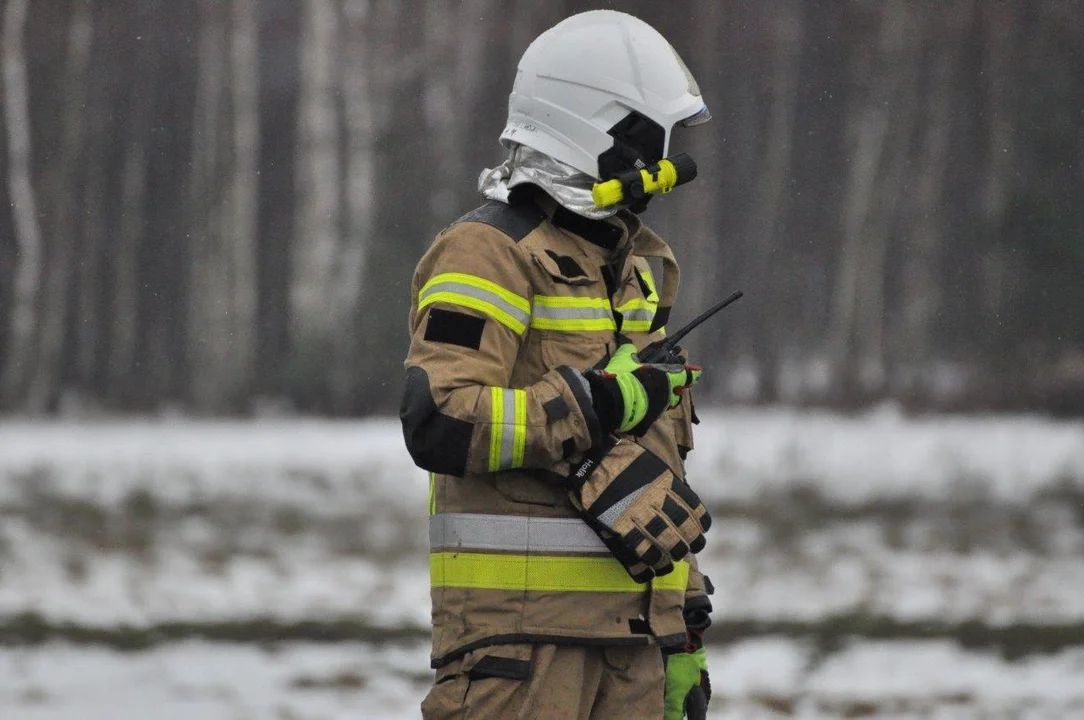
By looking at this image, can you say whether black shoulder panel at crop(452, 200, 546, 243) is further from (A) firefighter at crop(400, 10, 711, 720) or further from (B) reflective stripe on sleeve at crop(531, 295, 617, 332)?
(B) reflective stripe on sleeve at crop(531, 295, 617, 332)

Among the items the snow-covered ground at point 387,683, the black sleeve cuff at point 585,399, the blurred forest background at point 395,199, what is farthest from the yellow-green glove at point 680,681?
the blurred forest background at point 395,199

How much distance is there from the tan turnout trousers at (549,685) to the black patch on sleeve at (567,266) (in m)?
0.62

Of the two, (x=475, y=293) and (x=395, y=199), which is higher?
(x=395, y=199)

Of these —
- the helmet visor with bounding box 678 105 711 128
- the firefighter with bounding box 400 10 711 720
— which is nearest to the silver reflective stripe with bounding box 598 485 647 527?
Answer: the firefighter with bounding box 400 10 711 720

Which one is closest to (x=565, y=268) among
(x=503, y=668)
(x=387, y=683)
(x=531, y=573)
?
(x=531, y=573)

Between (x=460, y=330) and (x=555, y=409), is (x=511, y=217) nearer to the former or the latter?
(x=460, y=330)

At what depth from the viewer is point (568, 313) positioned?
8.11 ft

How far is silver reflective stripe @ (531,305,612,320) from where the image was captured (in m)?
2.45

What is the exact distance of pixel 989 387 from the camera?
9367mm

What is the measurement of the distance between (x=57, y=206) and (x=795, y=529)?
5091 mm

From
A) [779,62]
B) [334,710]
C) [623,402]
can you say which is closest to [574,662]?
[623,402]

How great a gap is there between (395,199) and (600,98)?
276 inches

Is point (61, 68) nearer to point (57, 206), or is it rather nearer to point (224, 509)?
point (57, 206)

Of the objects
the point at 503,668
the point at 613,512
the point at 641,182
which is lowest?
the point at 503,668
